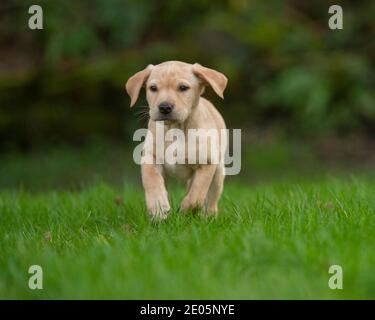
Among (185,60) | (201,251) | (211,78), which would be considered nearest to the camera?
(201,251)

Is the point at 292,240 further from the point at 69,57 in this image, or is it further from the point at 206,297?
the point at 69,57

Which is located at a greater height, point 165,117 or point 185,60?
point 185,60

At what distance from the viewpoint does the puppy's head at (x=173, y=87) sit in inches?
209

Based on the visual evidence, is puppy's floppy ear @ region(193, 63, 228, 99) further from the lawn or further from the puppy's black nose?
the lawn

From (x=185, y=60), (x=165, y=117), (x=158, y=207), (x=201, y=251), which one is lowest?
(x=201, y=251)

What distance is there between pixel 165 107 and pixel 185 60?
649 centimetres

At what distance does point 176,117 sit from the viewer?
5336 millimetres

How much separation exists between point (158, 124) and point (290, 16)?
8502 millimetres

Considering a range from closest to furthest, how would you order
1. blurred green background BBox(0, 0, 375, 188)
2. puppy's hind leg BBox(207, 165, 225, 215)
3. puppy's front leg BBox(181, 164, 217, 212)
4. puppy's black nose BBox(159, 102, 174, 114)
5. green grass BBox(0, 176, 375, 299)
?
green grass BBox(0, 176, 375, 299), puppy's black nose BBox(159, 102, 174, 114), puppy's front leg BBox(181, 164, 217, 212), puppy's hind leg BBox(207, 165, 225, 215), blurred green background BBox(0, 0, 375, 188)

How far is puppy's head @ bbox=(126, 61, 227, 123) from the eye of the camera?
531cm

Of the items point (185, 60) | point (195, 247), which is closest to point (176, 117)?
point (195, 247)

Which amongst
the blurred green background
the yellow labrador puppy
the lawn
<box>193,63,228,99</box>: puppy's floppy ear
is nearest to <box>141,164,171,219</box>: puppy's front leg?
the yellow labrador puppy

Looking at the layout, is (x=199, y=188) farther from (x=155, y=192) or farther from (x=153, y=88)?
(x=153, y=88)

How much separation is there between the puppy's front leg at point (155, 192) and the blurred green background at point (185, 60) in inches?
192
